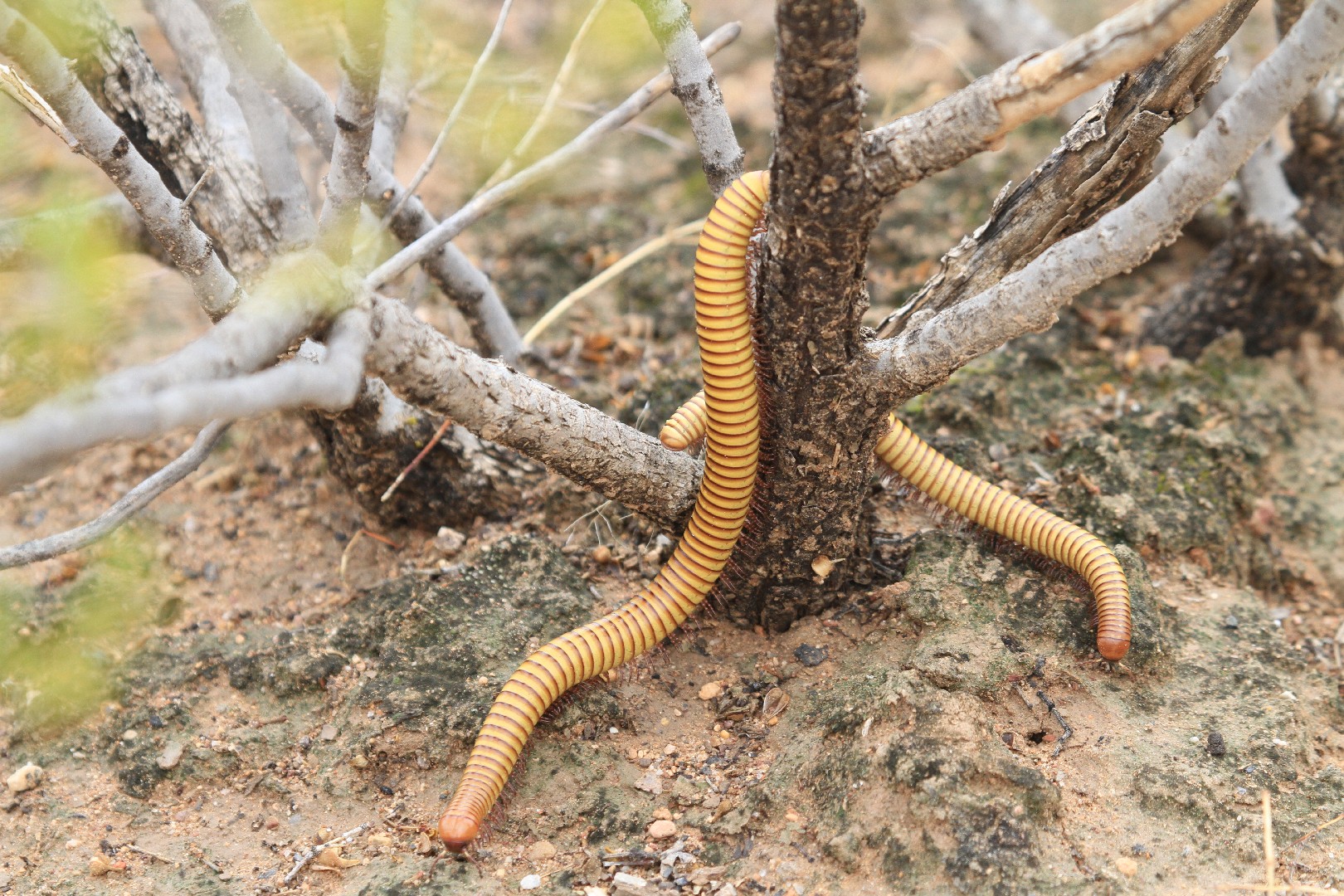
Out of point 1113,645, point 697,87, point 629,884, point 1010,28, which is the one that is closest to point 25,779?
point 629,884

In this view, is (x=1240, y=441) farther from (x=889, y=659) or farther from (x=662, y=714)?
(x=662, y=714)

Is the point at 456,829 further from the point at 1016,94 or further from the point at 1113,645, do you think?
the point at 1016,94

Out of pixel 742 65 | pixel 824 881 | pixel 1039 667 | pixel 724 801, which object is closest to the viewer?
pixel 824 881

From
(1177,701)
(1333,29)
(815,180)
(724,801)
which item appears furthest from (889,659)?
(1333,29)

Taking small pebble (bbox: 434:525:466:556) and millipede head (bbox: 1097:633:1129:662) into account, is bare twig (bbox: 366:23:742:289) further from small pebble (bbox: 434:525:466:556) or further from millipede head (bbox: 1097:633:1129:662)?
millipede head (bbox: 1097:633:1129:662)

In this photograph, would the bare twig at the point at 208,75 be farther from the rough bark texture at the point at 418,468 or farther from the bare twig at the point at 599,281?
the bare twig at the point at 599,281

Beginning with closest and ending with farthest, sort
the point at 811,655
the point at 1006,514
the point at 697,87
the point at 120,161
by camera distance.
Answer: the point at 120,161, the point at 697,87, the point at 811,655, the point at 1006,514
